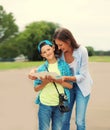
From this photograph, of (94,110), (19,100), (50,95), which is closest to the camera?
(50,95)

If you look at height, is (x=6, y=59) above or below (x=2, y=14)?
below

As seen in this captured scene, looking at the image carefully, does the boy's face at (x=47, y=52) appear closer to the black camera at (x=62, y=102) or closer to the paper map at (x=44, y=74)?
the paper map at (x=44, y=74)

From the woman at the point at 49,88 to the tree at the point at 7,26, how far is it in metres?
89.1

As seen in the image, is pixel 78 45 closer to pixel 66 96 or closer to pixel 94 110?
pixel 66 96

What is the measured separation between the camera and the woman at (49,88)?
555cm

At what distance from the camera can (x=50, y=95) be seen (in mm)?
5559

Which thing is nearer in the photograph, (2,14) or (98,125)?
(98,125)

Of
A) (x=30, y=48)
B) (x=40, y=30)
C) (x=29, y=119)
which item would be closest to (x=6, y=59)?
(x=30, y=48)

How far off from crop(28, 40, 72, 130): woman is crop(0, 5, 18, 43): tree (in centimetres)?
8906

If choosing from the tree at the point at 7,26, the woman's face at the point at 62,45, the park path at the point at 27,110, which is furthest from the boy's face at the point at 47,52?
the tree at the point at 7,26

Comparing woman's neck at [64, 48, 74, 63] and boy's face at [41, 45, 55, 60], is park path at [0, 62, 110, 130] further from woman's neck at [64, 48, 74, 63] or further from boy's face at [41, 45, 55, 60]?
boy's face at [41, 45, 55, 60]

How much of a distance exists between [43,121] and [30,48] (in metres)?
96.0

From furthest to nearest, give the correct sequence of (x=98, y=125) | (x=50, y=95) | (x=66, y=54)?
1. (x=98, y=125)
2. (x=66, y=54)
3. (x=50, y=95)

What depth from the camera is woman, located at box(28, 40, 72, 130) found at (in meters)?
5.55
